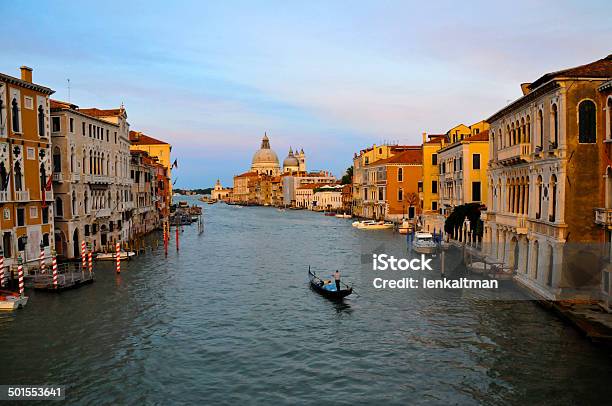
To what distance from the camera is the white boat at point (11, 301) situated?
17938 mm

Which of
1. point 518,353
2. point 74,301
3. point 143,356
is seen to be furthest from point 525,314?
point 74,301

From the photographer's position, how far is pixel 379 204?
64.3 metres

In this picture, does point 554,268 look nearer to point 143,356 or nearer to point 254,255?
point 143,356

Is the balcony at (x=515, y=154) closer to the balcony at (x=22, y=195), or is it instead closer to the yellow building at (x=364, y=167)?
the balcony at (x=22, y=195)

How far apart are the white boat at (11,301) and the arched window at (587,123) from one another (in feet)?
59.2

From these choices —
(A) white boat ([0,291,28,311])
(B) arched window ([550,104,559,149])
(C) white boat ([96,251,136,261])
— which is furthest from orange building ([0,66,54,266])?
(B) arched window ([550,104,559,149])

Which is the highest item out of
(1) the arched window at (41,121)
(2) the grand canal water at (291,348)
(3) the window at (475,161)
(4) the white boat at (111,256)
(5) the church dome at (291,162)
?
Result: (5) the church dome at (291,162)

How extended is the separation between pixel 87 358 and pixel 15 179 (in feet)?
38.3

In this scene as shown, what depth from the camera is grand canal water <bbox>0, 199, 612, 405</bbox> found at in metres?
11.7

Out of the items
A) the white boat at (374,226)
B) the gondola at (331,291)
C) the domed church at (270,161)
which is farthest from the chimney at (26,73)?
the domed church at (270,161)

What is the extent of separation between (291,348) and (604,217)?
362 inches

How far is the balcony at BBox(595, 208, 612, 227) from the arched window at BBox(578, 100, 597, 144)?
2.01 metres

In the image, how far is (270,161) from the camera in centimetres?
17375

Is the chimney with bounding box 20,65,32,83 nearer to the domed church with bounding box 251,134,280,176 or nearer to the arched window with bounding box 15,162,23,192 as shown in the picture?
the arched window with bounding box 15,162,23,192
